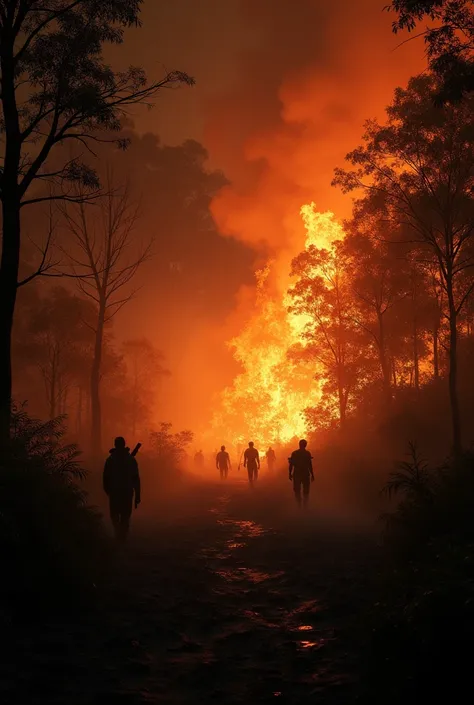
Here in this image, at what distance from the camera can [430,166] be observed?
55.2 ft

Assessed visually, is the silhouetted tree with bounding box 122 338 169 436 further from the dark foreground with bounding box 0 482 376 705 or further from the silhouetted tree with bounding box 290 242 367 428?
the dark foreground with bounding box 0 482 376 705

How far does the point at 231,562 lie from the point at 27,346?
92.6ft

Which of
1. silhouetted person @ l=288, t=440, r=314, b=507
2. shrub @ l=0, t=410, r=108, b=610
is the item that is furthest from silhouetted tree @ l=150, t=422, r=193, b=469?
shrub @ l=0, t=410, r=108, b=610

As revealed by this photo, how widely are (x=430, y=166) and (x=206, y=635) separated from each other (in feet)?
52.9

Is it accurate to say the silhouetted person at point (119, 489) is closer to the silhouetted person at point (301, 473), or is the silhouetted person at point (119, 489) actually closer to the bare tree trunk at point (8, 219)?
the bare tree trunk at point (8, 219)

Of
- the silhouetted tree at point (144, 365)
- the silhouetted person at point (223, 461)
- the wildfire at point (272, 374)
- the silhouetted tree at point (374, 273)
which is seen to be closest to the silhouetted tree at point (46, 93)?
the silhouetted tree at point (374, 273)

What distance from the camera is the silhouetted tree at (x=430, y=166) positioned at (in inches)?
623

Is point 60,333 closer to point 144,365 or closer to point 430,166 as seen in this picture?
point 430,166

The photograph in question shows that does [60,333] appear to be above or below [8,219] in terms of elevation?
above

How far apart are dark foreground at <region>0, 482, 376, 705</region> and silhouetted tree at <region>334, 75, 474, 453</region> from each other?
8.66 metres

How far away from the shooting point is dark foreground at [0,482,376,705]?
420cm

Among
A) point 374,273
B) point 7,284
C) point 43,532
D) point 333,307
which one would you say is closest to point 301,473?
point 7,284

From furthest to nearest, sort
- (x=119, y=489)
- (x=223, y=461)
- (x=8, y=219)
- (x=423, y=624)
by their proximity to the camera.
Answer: (x=223, y=461) < (x=8, y=219) < (x=119, y=489) < (x=423, y=624)

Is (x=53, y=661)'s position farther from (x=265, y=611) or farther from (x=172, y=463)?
(x=172, y=463)
